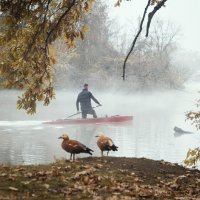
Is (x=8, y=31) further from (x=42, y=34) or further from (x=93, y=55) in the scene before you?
(x=93, y=55)

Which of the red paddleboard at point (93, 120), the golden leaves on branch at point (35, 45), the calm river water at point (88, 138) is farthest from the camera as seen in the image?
the red paddleboard at point (93, 120)

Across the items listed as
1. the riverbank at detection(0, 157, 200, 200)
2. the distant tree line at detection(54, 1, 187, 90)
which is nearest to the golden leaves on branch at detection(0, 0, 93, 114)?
the riverbank at detection(0, 157, 200, 200)

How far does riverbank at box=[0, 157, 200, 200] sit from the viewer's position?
307 inches

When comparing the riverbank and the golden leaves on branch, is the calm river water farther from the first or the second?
the riverbank

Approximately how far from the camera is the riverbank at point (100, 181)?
779 centimetres

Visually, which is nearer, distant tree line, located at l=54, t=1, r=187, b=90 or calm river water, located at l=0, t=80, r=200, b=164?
calm river water, located at l=0, t=80, r=200, b=164

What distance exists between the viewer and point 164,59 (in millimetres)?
75750

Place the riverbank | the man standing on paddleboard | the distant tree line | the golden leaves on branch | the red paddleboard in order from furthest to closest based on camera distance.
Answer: the distant tree line
the man standing on paddleboard
the red paddleboard
the golden leaves on branch
the riverbank

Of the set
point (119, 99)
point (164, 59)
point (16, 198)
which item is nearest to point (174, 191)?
point (16, 198)

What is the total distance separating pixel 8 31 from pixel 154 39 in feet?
226

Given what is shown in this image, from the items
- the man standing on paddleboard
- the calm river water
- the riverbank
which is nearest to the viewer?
the riverbank

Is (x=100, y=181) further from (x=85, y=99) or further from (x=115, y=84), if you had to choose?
(x=115, y=84)

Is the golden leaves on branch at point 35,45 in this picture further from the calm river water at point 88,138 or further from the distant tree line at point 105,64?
the distant tree line at point 105,64

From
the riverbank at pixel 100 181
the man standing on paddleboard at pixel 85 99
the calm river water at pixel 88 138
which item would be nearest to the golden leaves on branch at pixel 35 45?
the riverbank at pixel 100 181
